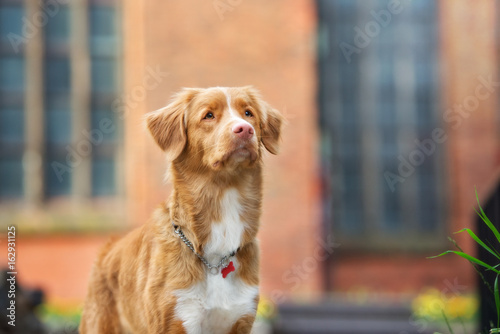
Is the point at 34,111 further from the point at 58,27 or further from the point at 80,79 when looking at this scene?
the point at 58,27

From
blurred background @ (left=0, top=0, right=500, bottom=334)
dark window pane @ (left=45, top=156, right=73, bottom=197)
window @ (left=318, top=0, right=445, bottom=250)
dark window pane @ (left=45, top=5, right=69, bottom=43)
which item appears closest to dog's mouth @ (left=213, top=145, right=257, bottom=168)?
blurred background @ (left=0, top=0, right=500, bottom=334)

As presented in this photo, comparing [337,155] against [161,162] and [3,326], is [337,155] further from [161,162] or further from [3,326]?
[3,326]

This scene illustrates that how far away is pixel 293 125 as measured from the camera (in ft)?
42.9

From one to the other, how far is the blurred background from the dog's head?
9595mm

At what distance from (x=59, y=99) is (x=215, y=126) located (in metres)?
11.7

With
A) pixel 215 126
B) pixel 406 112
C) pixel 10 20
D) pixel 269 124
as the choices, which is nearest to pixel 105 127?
pixel 10 20


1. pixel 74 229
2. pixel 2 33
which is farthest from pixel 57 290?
pixel 2 33

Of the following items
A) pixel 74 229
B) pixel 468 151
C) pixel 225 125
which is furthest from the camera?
pixel 468 151

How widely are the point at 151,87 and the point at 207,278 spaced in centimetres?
1104

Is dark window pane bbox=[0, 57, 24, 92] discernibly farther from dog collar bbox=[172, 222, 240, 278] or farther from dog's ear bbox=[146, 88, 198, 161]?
dog collar bbox=[172, 222, 240, 278]

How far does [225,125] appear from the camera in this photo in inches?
90.7

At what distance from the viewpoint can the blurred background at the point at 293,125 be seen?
12972mm

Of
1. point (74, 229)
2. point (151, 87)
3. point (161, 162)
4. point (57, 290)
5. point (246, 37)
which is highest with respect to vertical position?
point (246, 37)

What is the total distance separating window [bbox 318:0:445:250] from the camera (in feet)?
47.8
